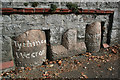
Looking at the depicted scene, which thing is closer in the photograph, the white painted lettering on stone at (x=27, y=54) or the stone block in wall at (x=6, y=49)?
the stone block in wall at (x=6, y=49)

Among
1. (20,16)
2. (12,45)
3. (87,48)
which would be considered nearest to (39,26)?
(20,16)

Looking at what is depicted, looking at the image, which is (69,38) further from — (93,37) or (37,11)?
(37,11)

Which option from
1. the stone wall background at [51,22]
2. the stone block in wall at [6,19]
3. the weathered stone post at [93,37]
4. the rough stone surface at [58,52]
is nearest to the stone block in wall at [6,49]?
the stone wall background at [51,22]

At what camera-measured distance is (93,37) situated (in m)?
3.27

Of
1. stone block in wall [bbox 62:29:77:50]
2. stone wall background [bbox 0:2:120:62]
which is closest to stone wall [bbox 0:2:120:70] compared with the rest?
stone wall background [bbox 0:2:120:62]

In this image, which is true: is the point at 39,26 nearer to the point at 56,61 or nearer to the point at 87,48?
the point at 56,61

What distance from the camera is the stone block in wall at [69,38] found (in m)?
2.96

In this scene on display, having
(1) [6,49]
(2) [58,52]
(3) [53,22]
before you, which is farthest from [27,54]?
(3) [53,22]

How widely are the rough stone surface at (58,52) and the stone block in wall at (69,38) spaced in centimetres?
12

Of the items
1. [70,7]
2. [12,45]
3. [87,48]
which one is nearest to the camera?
[12,45]

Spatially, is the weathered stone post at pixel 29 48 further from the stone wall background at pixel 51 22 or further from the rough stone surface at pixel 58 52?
the rough stone surface at pixel 58 52

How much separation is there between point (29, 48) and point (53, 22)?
86cm

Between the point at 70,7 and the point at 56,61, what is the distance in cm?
143

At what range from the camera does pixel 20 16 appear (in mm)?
2457
